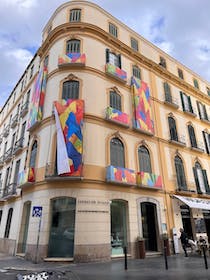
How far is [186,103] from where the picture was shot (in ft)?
80.0

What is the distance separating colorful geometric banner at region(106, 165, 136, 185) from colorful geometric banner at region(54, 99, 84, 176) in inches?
79.2

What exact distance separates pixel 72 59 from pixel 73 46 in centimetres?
211

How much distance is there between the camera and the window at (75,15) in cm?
1952

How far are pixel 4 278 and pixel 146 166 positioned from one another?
12.0 m

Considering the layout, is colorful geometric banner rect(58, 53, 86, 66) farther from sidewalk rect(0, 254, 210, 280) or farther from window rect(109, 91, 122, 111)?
sidewalk rect(0, 254, 210, 280)

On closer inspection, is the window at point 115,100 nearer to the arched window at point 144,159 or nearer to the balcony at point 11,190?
the arched window at point 144,159

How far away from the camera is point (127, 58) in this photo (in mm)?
21188

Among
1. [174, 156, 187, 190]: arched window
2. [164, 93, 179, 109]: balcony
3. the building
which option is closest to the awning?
the building

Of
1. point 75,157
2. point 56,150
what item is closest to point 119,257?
point 75,157

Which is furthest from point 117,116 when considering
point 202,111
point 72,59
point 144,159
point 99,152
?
point 202,111

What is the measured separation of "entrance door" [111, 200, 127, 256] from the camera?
1404 centimetres

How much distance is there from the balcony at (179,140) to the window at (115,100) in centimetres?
612

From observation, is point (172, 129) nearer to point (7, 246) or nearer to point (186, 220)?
point (186, 220)

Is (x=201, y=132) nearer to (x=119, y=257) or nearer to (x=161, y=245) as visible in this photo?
(x=161, y=245)
